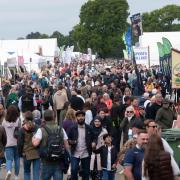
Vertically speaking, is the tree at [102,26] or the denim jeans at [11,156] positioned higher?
the tree at [102,26]

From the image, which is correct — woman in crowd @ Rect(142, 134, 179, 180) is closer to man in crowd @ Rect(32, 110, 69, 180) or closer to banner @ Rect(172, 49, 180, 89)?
man in crowd @ Rect(32, 110, 69, 180)

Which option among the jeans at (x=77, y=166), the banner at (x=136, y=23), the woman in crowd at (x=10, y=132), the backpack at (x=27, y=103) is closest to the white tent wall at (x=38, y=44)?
the banner at (x=136, y=23)

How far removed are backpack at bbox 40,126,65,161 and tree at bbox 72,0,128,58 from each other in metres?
89.4

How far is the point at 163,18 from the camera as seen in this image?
431ft

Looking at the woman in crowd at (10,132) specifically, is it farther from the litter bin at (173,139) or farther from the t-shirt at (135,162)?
the t-shirt at (135,162)

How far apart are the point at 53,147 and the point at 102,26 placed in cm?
9319

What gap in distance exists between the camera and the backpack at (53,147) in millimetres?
10250

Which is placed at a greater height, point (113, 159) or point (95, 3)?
point (95, 3)

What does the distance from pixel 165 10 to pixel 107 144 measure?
402 ft

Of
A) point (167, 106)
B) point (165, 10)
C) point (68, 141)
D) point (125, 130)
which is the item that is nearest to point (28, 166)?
point (68, 141)

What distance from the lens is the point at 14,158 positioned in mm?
12828

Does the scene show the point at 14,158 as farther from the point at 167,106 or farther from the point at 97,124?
the point at 167,106

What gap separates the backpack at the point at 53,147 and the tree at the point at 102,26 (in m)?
89.4

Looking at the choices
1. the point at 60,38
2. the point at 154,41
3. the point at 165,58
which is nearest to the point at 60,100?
the point at 165,58
